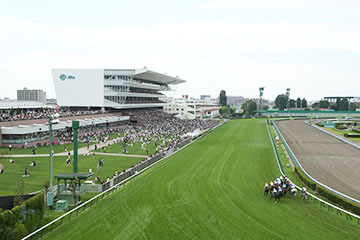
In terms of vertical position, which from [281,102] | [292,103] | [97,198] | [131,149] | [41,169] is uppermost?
[281,102]

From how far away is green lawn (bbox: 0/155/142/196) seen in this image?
803 inches

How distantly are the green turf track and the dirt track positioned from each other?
428 centimetres

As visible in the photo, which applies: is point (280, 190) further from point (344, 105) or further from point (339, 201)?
point (344, 105)

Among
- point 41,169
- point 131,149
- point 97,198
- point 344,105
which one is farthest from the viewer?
point 344,105

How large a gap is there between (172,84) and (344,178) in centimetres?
9178

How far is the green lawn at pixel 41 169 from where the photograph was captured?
2039 cm

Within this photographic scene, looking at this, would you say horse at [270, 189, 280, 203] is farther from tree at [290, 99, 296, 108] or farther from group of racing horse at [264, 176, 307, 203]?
tree at [290, 99, 296, 108]

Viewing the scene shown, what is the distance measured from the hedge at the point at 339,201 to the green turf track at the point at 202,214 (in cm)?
119

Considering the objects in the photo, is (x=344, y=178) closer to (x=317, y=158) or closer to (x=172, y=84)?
(x=317, y=158)

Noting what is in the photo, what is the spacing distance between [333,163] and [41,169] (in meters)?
25.6

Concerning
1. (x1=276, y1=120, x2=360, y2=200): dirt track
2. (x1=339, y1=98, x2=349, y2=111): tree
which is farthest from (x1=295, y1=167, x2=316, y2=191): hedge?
(x1=339, y1=98, x2=349, y2=111): tree

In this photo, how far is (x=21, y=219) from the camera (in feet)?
39.2

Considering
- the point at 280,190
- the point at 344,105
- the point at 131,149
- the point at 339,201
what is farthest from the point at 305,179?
the point at 344,105

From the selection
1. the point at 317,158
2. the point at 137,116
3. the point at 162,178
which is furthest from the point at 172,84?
the point at 162,178
